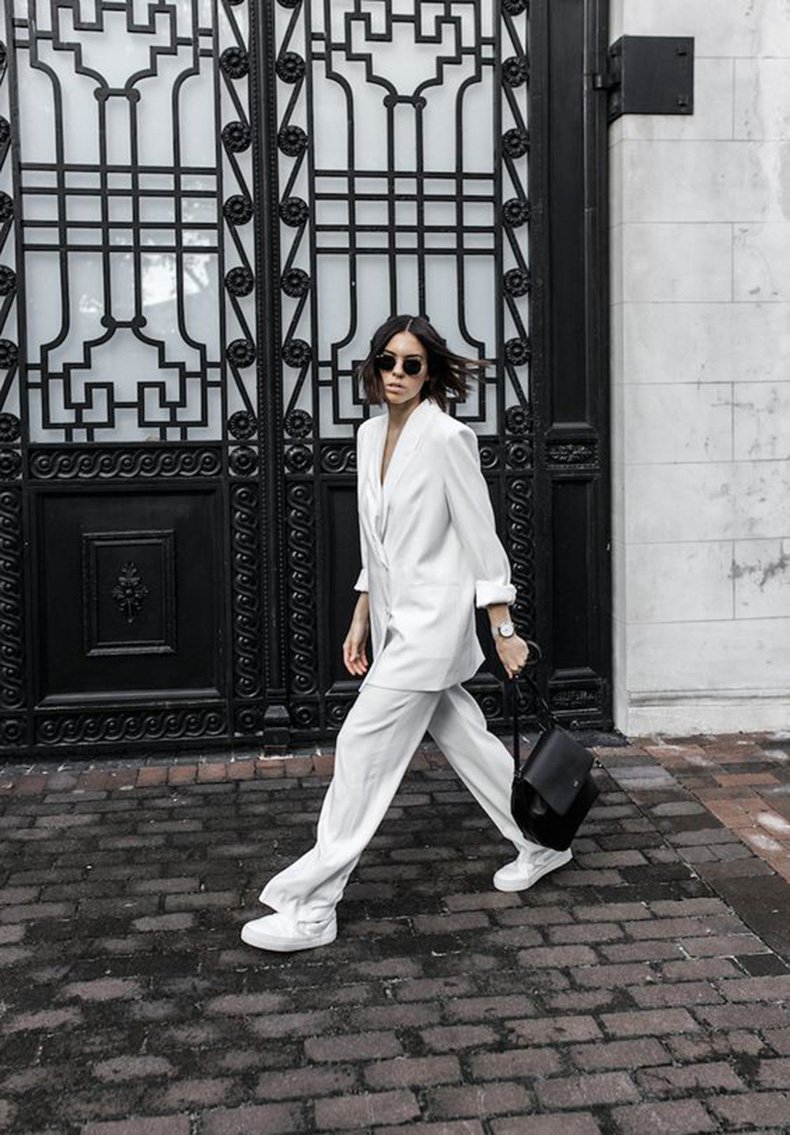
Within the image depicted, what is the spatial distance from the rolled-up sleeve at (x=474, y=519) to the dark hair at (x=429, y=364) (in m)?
0.25

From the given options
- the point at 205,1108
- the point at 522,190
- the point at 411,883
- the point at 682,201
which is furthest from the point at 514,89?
the point at 205,1108

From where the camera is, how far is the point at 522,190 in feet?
22.5

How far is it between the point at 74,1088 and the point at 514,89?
5430mm

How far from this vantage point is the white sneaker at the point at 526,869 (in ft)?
16.1

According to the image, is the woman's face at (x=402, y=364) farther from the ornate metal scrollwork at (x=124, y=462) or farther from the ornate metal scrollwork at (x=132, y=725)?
the ornate metal scrollwork at (x=132, y=725)

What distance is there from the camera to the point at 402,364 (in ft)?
14.6

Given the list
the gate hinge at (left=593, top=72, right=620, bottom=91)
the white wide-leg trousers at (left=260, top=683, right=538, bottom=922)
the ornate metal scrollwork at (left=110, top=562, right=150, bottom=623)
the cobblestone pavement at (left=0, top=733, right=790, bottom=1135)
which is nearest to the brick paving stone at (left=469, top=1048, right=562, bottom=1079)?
the cobblestone pavement at (left=0, top=733, right=790, bottom=1135)

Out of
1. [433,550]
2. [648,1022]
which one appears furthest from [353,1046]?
[433,550]

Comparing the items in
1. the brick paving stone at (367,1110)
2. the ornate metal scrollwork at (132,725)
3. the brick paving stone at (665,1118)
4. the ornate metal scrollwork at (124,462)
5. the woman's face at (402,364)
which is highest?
the woman's face at (402,364)

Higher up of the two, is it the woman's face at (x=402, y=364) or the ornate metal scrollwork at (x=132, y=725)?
the woman's face at (x=402, y=364)

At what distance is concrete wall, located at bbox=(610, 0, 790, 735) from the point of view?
6.75 meters

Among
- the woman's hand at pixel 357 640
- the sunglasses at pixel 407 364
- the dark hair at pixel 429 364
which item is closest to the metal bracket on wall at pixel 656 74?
the dark hair at pixel 429 364

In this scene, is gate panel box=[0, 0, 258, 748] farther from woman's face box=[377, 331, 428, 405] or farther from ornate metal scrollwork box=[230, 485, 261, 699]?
woman's face box=[377, 331, 428, 405]

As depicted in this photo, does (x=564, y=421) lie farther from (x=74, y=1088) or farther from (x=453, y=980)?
(x=74, y=1088)
